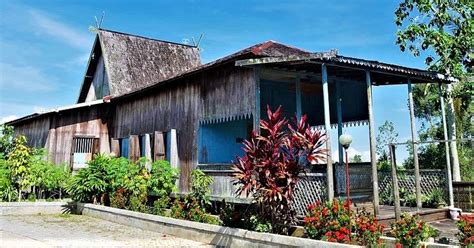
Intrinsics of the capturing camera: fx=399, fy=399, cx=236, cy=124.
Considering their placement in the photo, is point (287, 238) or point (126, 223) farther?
point (126, 223)

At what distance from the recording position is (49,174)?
15.1 meters

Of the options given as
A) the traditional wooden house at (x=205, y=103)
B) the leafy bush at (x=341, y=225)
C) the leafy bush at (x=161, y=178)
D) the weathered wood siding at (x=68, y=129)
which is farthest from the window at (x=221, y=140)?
the weathered wood siding at (x=68, y=129)

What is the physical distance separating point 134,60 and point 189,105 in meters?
9.89

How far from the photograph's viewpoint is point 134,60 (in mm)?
21688

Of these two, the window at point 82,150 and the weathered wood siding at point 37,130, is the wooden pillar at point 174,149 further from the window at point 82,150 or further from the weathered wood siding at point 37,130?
the weathered wood siding at point 37,130

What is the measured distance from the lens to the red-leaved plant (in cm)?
794

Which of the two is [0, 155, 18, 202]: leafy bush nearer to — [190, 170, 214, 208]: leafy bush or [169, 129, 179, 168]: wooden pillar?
[169, 129, 179, 168]: wooden pillar

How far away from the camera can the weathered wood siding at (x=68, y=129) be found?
17281 mm

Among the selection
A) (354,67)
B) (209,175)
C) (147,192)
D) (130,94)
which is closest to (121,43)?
(130,94)

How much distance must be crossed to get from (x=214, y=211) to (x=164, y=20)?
8.02m

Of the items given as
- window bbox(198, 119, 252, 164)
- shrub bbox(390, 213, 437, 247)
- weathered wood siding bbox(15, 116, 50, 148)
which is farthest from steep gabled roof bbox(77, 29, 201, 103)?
shrub bbox(390, 213, 437, 247)

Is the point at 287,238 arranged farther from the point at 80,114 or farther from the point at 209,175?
the point at 80,114

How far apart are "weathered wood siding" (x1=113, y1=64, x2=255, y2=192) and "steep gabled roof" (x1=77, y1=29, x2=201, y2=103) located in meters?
3.98

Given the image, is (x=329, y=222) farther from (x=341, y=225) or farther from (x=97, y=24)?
(x=97, y=24)
